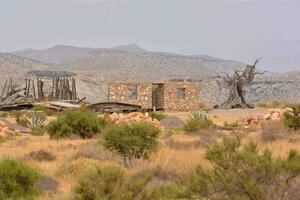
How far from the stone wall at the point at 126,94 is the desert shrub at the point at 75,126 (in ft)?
76.7

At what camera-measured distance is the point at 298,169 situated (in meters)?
10.3

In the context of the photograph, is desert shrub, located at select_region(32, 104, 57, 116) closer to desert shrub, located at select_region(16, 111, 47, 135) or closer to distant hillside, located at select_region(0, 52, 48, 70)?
desert shrub, located at select_region(16, 111, 47, 135)

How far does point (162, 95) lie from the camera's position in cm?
5512

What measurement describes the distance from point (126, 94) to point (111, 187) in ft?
143

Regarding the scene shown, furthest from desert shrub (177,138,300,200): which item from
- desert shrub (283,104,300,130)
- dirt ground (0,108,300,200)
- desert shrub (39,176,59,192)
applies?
desert shrub (283,104,300,130)

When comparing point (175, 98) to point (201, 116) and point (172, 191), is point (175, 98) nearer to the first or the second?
point (201, 116)

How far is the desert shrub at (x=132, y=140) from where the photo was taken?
20.0 metres

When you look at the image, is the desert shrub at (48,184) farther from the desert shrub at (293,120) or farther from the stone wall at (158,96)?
the stone wall at (158,96)

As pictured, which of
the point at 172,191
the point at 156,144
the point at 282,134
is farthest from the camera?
the point at 282,134

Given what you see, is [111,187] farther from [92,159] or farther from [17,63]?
[17,63]

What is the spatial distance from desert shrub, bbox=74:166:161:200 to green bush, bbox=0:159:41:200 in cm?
211

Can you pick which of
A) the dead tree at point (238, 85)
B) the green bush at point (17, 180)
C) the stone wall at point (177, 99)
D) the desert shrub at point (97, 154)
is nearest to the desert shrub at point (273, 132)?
the desert shrub at point (97, 154)

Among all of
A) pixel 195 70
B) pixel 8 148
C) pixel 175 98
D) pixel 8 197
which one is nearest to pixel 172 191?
pixel 8 197

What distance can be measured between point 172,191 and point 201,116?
2889 centimetres
